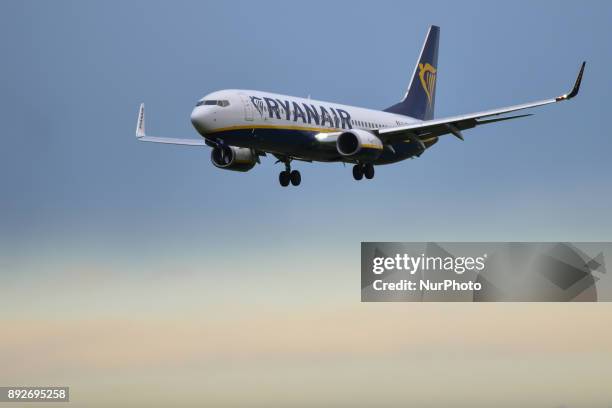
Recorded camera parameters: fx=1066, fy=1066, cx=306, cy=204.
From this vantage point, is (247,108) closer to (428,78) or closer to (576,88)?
(576,88)

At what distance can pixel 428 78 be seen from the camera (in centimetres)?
6375

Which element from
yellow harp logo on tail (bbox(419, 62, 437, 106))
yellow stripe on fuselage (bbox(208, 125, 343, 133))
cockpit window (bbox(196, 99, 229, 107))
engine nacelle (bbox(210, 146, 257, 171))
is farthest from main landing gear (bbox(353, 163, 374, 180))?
yellow harp logo on tail (bbox(419, 62, 437, 106))

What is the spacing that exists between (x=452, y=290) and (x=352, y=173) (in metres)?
10.2

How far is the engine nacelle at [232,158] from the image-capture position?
150ft

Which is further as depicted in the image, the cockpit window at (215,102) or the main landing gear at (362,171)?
the main landing gear at (362,171)

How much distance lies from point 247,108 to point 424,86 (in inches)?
863

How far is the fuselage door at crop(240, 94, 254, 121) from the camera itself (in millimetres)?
43125

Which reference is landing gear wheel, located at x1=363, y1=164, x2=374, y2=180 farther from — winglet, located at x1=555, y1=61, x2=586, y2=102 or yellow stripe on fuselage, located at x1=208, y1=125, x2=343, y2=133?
winglet, located at x1=555, y1=61, x2=586, y2=102

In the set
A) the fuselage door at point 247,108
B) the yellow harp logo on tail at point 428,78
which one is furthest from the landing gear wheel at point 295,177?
the yellow harp logo on tail at point 428,78

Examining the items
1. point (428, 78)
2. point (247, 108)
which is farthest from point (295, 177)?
point (428, 78)

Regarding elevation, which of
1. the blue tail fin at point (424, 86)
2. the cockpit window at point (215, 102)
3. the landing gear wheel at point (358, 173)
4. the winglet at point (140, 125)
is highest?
the blue tail fin at point (424, 86)

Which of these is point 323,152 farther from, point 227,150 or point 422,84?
point 422,84

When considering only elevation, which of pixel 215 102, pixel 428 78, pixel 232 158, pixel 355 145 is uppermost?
pixel 428 78

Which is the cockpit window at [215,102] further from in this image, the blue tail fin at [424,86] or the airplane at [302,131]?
the blue tail fin at [424,86]
